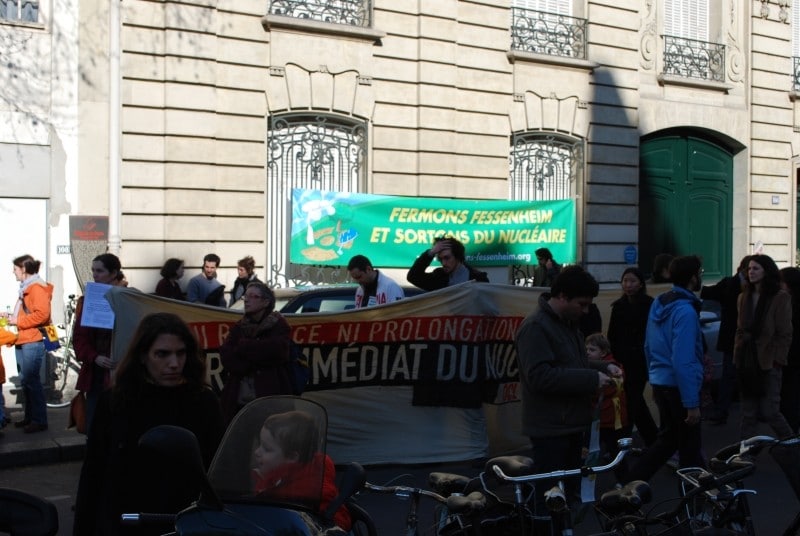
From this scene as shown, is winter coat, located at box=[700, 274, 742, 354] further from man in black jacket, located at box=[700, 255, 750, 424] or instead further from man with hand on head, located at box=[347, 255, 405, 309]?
man with hand on head, located at box=[347, 255, 405, 309]

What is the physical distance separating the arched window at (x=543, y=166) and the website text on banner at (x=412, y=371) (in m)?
9.20

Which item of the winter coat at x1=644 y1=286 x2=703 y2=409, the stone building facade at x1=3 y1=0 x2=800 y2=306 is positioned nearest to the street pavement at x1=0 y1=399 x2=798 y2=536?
the winter coat at x1=644 y1=286 x2=703 y2=409

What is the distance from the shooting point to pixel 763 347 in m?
8.23

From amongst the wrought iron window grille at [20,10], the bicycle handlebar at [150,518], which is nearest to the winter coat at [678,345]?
the bicycle handlebar at [150,518]

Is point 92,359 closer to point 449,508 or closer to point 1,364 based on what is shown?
point 1,364

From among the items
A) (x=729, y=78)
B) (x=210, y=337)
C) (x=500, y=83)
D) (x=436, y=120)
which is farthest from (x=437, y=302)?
(x=729, y=78)

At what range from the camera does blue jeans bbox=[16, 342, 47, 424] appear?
10289mm

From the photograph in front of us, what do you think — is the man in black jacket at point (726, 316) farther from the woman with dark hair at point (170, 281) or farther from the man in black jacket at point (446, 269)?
the woman with dark hair at point (170, 281)

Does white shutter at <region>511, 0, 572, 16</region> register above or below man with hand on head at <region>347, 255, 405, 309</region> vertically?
above

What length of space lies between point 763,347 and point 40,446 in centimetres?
A: 630

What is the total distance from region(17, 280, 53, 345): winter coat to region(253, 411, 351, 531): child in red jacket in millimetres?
8002

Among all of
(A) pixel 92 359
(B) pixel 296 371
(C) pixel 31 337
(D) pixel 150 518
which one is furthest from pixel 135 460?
(C) pixel 31 337

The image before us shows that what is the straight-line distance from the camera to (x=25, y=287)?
420 inches

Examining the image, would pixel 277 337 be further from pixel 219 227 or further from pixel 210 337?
pixel 219 227
